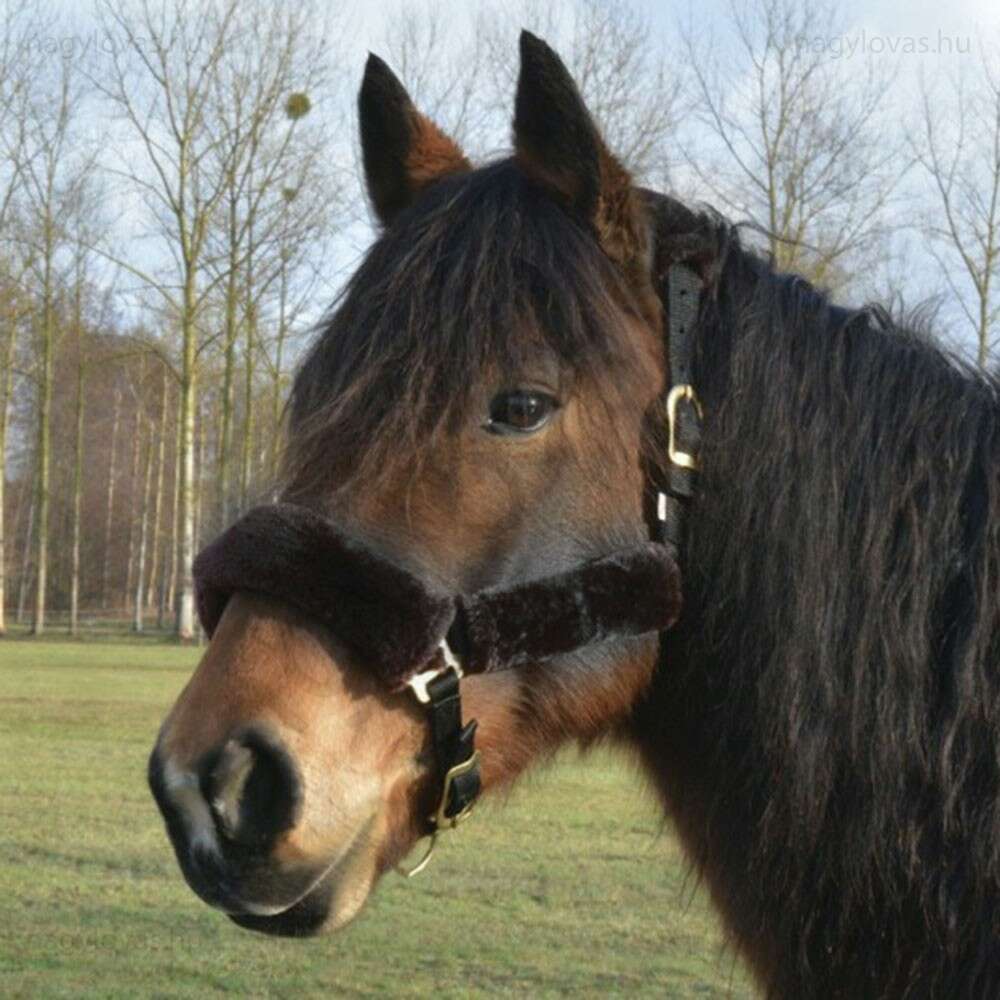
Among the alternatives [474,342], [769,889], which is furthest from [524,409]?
[769,889]

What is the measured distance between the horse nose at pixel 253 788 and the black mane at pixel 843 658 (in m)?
0.81

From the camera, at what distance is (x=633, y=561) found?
2344 mm

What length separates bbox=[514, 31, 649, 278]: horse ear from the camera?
2424mm

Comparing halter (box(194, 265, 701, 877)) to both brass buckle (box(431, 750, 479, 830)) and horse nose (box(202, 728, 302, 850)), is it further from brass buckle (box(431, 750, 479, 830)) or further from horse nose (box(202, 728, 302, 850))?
horse nose (box(202, 728, 302, 850))

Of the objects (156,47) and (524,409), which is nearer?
(524,409)

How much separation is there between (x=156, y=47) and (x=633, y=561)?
36024 mm

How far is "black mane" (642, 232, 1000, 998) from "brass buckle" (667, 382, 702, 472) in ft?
0.12

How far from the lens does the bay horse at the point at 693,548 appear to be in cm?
222

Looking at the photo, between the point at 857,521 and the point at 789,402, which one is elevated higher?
the point at 789,402

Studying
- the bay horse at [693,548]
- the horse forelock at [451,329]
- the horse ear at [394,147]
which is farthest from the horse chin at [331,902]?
the horse ear at [394,147]

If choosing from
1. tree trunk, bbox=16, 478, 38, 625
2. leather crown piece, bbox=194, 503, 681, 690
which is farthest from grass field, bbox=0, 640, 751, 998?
tree trunk, bbox=16, 478, 38, 625

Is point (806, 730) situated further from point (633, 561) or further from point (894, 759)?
point (633, 561)

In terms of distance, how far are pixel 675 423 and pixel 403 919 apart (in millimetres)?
5592

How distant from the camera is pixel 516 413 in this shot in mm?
2307
